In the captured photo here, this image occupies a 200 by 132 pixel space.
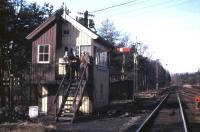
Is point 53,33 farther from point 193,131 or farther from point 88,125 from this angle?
point 193,131

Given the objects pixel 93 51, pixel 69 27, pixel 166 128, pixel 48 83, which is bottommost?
pixel 166 128

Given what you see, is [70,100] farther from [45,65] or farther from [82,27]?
[82,27]

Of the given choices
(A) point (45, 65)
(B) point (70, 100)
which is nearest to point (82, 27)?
(A) point (45, 65)

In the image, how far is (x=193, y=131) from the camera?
1494cm

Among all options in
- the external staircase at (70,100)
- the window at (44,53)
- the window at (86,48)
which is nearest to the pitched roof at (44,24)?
the window at (44,53)

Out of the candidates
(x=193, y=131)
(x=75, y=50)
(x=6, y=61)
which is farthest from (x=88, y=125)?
(x=6, y=61)

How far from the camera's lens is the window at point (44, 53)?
78.1 feet

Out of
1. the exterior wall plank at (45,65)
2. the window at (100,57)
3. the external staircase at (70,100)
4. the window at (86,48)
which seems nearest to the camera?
the external staircase at (70,100)

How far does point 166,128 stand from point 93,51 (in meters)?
8.84

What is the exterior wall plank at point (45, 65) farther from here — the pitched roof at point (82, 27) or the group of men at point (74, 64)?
the group of men at point (74, 64)

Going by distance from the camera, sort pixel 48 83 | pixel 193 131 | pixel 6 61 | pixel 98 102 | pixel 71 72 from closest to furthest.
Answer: pixel 193 131
pixel 71 72
pixel 48 83
pixel 98 102
pixel 6 61

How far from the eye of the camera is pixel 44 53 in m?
24.0

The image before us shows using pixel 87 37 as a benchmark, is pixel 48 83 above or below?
below

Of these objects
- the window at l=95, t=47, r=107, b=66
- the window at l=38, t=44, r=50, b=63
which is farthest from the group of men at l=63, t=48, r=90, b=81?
the window at l=95, t=47, r=107, b=66
